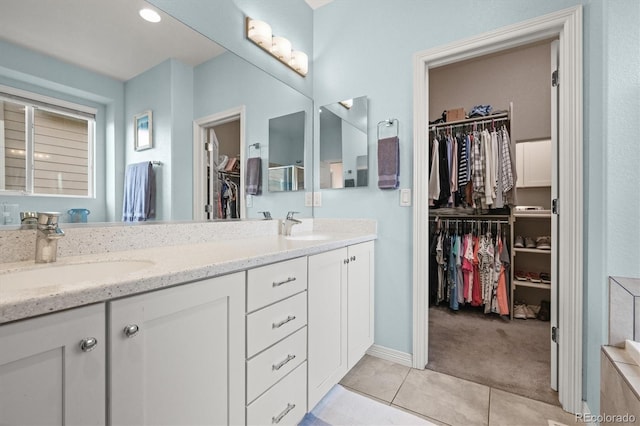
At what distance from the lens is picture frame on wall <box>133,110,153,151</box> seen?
1185mm

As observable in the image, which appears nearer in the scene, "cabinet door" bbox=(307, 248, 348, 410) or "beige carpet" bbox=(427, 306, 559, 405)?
"cabinet door" bbox=(307, 248, 348, 410)

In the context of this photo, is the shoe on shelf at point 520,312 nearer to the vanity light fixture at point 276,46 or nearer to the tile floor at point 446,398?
the tile floor at point 446,398

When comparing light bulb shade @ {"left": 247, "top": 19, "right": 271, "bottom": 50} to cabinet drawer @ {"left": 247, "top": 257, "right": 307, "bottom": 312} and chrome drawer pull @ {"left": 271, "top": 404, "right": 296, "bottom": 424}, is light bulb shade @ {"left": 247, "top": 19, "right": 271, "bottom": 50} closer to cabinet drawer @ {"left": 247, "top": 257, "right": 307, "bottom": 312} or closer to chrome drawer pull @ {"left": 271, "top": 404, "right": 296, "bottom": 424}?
cabinet drawer @ {"left": 247, "top": 257, "right": 307, "bottom": 312}

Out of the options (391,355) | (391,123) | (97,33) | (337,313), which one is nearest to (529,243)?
(391,355)

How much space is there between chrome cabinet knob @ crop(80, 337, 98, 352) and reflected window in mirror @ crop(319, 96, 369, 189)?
1712 millimetres

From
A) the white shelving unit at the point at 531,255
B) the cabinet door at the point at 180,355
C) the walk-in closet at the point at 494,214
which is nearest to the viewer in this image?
the cabinet door at the point at 180,355

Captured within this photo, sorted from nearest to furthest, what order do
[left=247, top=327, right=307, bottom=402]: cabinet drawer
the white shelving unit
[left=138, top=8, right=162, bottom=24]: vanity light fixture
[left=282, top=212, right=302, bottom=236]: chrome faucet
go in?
[left=247, top=327, right=307, bottom=402]: cabinet drawer < [left=138, top=8, right=162, bottom=24]: vanity light fixture < [left=282, top=212, right=302, bottom=236]: chrome faucet < the white shelving unit

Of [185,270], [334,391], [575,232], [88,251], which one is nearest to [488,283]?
[575,232]

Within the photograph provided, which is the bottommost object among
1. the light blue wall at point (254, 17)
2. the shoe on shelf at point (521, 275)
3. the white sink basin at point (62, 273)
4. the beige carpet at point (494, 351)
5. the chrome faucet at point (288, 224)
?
the beige carpet at point (494, 351)

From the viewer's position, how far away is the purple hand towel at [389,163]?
6.16 feet

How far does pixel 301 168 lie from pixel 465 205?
1755 mm

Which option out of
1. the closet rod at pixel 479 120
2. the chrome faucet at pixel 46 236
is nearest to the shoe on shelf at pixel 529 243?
the closet rod at pixel 479 120

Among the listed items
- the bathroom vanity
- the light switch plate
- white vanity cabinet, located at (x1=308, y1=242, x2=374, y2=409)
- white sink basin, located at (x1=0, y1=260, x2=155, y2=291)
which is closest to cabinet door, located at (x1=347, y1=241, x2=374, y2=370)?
white vanity cabinet, located at (x1=308, y1=242, x2=374, y2=409)

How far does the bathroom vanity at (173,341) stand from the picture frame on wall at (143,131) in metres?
0.45
